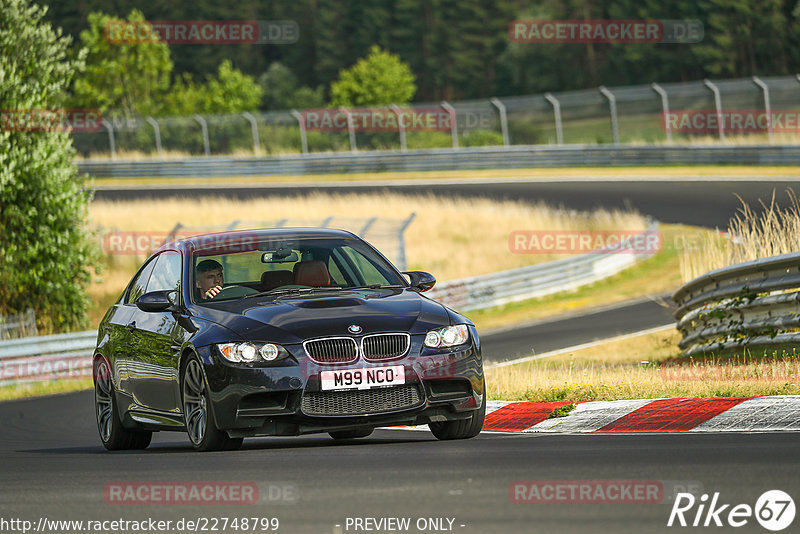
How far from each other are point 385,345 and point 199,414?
137 centimetres

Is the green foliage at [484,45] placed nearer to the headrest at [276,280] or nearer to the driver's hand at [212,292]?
the headrest at [276,280]

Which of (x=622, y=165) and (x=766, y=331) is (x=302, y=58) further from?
(x=766, y=331)

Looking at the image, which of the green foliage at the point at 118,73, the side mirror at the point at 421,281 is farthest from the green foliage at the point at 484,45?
the side mirror at the point at 421,281

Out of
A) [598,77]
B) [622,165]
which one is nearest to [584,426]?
[622,165]

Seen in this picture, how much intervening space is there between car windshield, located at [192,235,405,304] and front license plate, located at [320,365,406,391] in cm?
110

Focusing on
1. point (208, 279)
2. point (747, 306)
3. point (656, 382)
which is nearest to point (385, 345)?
point (208, 279)

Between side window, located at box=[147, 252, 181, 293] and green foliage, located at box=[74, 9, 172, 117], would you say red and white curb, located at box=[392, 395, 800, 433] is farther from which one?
green foliage, located at box=[74, 9, 172, 117]

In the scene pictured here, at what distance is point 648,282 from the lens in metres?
27.5

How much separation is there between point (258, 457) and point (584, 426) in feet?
8.24

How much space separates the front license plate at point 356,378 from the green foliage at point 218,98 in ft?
220

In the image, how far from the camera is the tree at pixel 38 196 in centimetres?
2595

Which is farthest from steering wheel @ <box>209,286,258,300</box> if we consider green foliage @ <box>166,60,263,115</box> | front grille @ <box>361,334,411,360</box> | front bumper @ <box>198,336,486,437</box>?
green foliage @ <box>166,60,263,115</box>

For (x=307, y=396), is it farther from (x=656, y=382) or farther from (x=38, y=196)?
(x=38, y=196)

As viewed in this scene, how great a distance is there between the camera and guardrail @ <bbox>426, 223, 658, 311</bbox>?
26.5 meters
